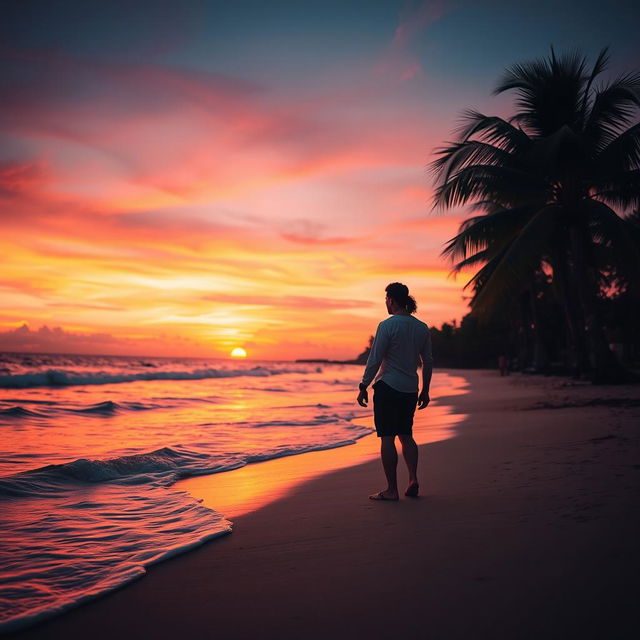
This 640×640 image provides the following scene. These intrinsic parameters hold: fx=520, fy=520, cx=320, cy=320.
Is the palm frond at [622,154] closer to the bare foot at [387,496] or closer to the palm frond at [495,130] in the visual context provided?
the palm frond at [495,130]

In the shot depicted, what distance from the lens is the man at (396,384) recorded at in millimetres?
4559

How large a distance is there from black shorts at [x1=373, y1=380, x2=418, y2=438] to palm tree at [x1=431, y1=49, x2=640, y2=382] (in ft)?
35.5

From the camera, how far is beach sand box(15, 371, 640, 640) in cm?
229

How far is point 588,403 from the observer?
11195 millimetres

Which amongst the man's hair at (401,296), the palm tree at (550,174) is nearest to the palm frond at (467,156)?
the palm tree at (550,174)

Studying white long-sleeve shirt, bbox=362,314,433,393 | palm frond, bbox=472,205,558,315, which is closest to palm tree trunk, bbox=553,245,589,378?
palm frond, bbox=472,205,558,315

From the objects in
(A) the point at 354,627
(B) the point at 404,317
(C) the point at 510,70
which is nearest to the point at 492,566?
(A) the point at 354,627

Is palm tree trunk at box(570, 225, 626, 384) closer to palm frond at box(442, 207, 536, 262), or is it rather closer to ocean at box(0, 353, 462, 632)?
palm frond at box(442, 207, 536, 262)

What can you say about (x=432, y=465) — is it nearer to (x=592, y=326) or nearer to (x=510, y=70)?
(x=592, y=326)

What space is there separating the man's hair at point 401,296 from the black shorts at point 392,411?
2.43ft

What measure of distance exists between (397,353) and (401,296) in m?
0.55

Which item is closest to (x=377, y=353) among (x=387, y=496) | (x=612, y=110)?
(x=387, y=496)

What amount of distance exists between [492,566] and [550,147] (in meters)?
14.0

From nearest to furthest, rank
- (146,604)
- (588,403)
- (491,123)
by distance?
(146,604) → (588,403) → (491,123)
